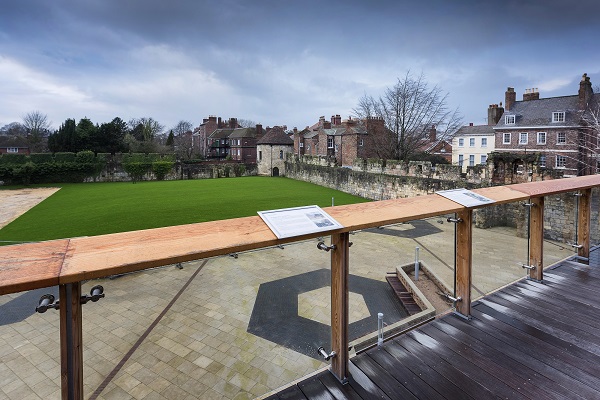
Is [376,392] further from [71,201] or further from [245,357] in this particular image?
[71,201]

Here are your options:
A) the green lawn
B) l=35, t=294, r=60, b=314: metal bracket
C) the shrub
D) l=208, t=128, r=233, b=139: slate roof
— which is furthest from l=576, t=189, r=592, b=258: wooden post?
l=208, t=128, r=233, b=139: slate roof

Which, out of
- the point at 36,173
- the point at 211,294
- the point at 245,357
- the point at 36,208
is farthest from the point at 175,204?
the point at 36,173

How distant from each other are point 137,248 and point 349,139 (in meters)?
36.0

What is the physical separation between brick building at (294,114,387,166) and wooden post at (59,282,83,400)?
2979 cm

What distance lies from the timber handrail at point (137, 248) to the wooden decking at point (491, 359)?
3.34ft

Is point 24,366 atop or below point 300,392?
below

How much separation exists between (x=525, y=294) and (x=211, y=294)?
6.30 metres

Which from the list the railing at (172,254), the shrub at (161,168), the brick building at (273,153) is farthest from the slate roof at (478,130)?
the railing at (172,254)

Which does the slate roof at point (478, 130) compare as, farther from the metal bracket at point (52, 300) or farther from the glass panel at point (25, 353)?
the metal bracket at point (52, 300)

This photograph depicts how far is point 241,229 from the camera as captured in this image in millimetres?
2078

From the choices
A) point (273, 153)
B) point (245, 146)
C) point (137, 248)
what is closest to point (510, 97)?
point (273, 153)

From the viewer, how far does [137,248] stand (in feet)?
5.70

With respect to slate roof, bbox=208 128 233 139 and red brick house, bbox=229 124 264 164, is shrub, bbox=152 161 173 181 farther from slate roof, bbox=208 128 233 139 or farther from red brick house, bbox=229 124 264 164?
slate roof, bbox=208 128 233 139

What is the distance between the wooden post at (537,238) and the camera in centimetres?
377
